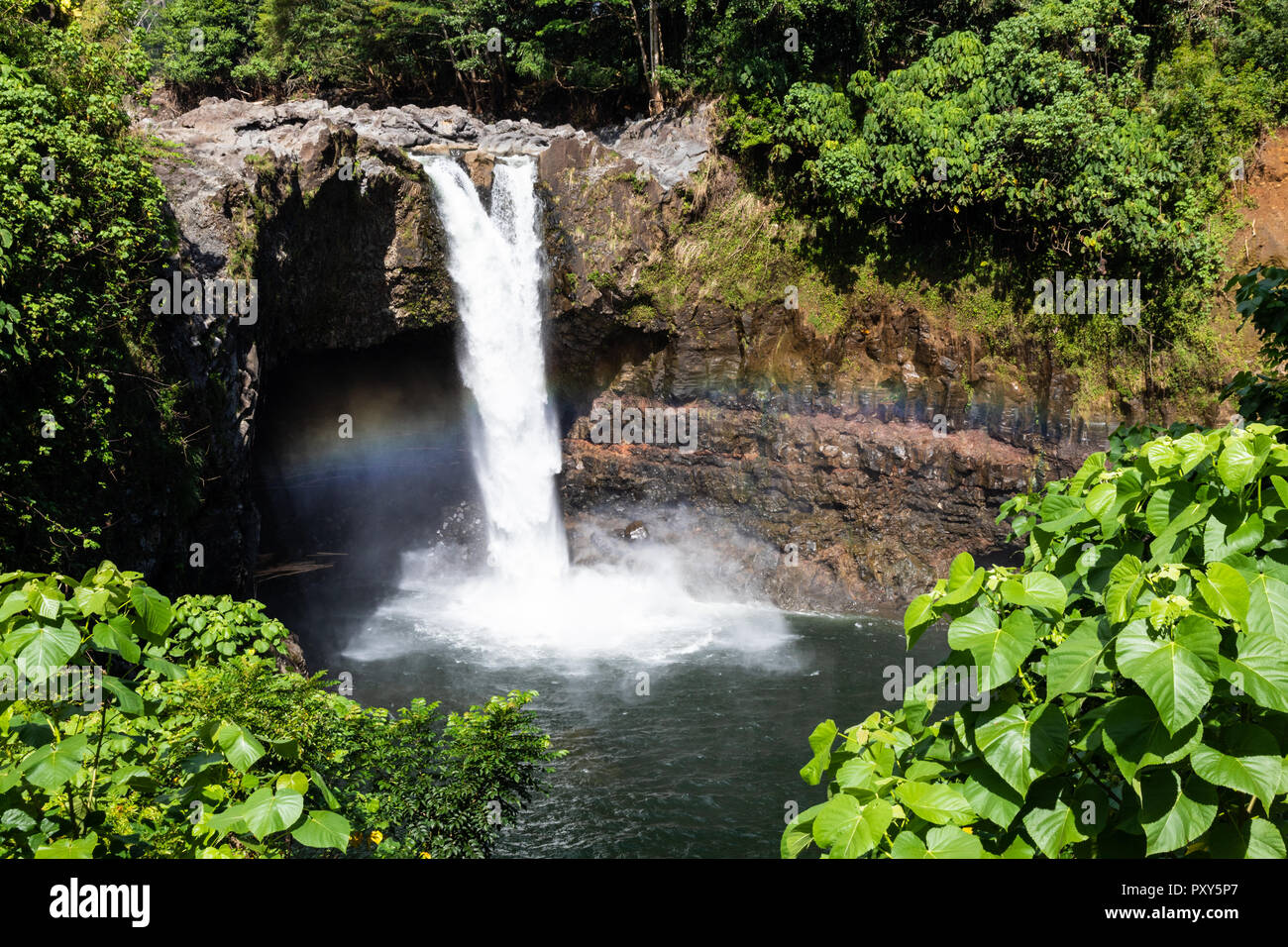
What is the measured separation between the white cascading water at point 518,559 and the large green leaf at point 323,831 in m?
14.0

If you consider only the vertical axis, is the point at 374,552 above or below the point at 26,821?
below

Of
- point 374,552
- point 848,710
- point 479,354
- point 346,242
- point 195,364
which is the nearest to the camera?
point 195,364

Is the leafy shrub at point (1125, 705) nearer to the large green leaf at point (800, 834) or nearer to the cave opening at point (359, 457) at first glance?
the large green leaf at point (800, 834)

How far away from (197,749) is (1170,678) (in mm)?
3633

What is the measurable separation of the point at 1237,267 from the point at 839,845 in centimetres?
2209

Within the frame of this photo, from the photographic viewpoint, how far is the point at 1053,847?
223cm

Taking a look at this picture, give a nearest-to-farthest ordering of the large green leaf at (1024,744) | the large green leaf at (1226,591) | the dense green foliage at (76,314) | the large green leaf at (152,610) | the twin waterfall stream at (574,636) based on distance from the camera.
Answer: the large green leaf at (1226,591) < the large green leaf at (1024,744) < the large green leaf at (152,610) < the dense green foliage at (76,314) < the twin waterfall stream at (574,636)

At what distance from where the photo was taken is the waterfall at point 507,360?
20.3 metres

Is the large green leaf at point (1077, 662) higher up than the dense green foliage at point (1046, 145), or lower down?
lower down

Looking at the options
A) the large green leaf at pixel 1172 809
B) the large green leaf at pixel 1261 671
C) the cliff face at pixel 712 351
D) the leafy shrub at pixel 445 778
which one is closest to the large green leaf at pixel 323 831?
the large green leaf at pixel 1172 809

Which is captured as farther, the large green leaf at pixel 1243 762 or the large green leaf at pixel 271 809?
the large green leaf at pixel 271 809

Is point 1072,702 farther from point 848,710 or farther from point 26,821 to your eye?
point 848,710

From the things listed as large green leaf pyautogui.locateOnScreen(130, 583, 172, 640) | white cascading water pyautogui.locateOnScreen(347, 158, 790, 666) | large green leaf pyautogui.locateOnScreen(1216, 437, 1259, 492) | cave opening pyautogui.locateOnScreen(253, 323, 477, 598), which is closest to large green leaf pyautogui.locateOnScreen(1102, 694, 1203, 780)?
large green leaf pyautogui.locateOnScreen(1216, 437, 1259, 492)
